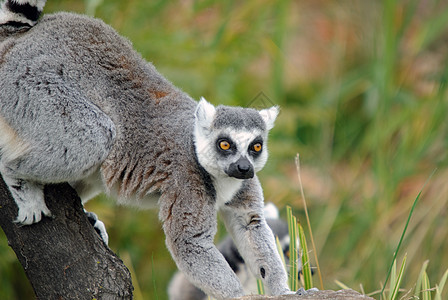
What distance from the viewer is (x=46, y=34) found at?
12.1ft

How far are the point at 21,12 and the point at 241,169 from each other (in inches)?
66.4

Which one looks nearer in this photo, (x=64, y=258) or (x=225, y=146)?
(x=64, y=258)

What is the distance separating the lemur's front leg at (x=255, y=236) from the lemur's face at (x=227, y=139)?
216mm

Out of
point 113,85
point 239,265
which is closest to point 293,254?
point 113,85

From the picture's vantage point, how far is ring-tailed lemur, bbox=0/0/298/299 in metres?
3.47

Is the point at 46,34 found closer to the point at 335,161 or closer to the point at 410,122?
the point at 410,122

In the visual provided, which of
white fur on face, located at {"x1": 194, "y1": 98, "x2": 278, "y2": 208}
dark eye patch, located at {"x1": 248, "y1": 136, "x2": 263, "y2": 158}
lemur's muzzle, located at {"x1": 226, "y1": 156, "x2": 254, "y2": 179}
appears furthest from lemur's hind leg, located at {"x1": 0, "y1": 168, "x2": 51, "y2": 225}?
dark eye patch, located at {"x1": 248, "y1": 136, "x2": 263, "y2": 158}

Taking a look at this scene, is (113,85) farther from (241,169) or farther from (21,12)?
(241,169)

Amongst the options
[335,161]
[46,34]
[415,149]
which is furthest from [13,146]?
[335,161]

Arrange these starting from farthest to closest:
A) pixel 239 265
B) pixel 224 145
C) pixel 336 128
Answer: pixel 336 128
pixel 239 265
pixel 224 145

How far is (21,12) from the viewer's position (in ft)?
12.3

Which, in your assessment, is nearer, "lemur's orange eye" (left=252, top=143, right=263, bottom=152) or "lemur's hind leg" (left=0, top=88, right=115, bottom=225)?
"lemur's hind leg" (left=0, top=88, right=115, bottom=225)

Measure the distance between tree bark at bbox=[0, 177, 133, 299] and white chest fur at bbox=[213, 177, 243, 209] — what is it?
29.6 inches

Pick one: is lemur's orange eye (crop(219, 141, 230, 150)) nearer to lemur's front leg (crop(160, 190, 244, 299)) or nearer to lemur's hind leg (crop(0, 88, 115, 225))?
lemur's front leg (crop(160, 190, 244, 299))
